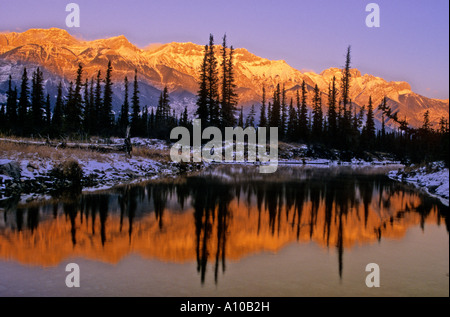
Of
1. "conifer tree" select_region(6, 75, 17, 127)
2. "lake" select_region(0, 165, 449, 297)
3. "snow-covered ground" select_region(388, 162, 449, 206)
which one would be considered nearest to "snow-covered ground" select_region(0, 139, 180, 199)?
"lake" select_region(0, 165, 449, 297)

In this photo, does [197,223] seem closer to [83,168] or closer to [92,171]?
[83,168]

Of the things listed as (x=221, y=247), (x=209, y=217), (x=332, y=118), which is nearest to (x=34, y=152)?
(x=209, y=217)

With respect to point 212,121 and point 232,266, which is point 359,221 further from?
point 212,121

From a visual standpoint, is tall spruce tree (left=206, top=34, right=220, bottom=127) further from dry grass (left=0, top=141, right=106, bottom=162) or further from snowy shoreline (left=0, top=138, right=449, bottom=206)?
dry grass (left=0, top=141, right=106, bottom=162)

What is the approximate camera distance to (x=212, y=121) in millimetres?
79500

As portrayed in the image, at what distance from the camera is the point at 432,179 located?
32.0 meters

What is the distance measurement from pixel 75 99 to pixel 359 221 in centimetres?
7632

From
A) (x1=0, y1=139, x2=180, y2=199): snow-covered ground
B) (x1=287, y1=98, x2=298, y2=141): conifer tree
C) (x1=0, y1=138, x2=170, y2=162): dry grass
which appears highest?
(x1=287, y1=98, x2=298, y2=141): conifer tree

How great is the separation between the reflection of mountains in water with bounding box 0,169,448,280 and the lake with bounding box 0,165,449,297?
4cm

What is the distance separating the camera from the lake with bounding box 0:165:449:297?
29.1ft

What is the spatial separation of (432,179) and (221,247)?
25.2m

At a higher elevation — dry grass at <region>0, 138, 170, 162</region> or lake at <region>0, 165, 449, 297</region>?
dry grass at <region>0, 138, 170, 162</region>

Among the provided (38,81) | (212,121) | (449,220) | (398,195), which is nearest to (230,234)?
(449,220)
